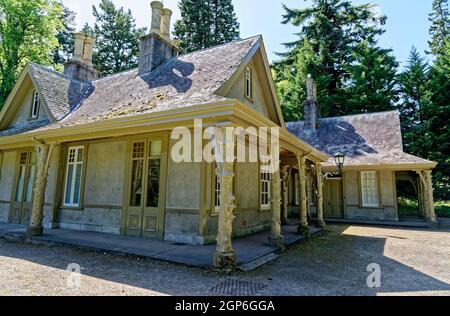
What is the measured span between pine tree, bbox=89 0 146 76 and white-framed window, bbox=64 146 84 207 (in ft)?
71.6

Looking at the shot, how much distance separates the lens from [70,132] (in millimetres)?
7289

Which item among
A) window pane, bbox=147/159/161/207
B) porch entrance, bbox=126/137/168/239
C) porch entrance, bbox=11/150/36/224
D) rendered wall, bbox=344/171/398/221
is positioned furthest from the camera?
rendered wall, bbox=344/171/398/221

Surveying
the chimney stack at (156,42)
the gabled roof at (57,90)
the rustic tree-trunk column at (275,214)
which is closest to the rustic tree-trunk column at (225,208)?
the rustic tree-trunk column at (275,214)

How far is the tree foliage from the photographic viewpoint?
18172mm

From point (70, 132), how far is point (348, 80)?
24.1 metres

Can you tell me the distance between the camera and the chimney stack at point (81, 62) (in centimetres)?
1315

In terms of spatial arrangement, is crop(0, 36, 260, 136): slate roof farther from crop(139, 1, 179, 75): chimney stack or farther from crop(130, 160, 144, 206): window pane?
crop(130, 160, 144, 206): window pane

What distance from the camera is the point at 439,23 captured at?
31.5 m

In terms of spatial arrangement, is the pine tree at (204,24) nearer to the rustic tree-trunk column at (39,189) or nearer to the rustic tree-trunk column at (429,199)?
the rustic tree-trunk column at (429,199)

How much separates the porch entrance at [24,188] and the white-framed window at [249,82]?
8.02 meters

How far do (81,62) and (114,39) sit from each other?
63.2ft

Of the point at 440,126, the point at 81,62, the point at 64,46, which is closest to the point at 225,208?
the point at 81,62

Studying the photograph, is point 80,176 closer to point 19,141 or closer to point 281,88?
point 19,141

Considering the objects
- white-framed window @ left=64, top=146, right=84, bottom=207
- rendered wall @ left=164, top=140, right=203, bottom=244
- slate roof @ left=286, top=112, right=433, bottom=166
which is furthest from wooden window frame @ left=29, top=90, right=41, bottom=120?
slate roof @ left=286, top=112, right=433, bottom=166
